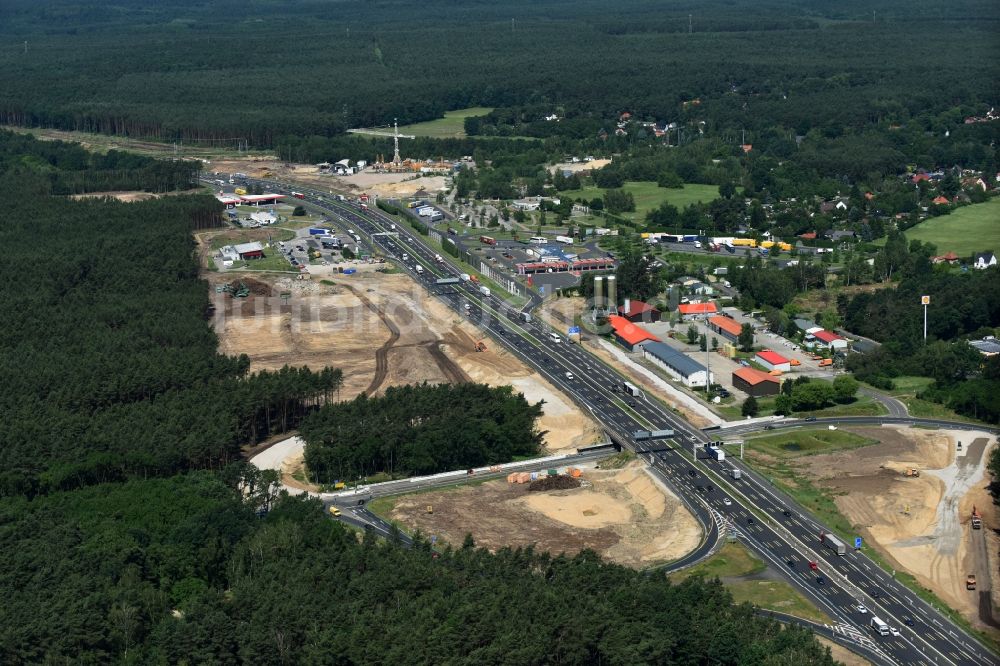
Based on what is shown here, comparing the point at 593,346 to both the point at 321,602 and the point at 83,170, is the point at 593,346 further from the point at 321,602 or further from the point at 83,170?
the point at 83,170

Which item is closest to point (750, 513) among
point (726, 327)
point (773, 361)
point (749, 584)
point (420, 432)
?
point (749, 584)

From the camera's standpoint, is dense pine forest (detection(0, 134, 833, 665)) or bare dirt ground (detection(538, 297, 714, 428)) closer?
dense pine forest (detection(0, 134, 833, 665))

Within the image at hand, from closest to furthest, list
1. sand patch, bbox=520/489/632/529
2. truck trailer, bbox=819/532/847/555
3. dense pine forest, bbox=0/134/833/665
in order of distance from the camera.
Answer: dense pine forest, bbox=0/134/833/665 < truck trailer, bbox=819/532/847/555 < sand patch, bbox=520/489/632/529

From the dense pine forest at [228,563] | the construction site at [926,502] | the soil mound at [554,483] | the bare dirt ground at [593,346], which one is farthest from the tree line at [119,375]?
the construction site at [926,502]

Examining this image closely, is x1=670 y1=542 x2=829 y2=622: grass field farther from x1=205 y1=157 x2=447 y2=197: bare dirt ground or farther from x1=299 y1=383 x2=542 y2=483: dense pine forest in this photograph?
x1=205 y1=157 x2=447 y2=197: bare dirt ground

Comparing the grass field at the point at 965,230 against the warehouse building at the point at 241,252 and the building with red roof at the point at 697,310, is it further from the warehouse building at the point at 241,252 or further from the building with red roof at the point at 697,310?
the warehouse building at the point at 241,252

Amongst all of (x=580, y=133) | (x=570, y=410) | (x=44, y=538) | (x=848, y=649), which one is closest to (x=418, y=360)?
(x=570, y=410)

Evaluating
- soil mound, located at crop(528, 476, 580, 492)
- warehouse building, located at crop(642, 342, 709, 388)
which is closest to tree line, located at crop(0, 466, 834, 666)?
soil mound, located at crop(528, 476, 580, 492)
